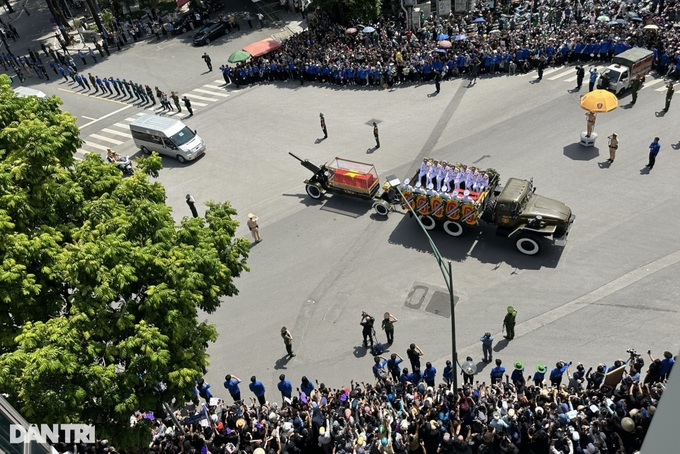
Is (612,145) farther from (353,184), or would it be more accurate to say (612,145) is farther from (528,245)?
(353,184)

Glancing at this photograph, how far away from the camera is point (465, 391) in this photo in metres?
13.4

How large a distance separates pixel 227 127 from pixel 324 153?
7.06 metres

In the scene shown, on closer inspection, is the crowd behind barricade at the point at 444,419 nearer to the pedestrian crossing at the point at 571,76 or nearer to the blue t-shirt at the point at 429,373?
the blue t-shirt at the point at 429,373

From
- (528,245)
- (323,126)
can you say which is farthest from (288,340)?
(323,126)

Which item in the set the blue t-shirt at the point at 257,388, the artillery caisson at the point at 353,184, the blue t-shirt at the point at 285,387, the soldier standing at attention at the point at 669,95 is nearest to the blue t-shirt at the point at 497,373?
the blue t-shirt at the point at 285,387

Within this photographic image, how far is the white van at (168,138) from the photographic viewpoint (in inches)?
1105

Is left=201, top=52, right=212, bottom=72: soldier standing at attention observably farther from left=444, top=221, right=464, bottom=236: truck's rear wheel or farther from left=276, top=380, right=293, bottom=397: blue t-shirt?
left=276, top=380, right=293, bottom=397: blue t-shirt

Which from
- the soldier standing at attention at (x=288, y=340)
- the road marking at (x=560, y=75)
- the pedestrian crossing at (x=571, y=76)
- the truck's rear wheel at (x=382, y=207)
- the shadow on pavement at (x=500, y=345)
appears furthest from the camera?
the road marking at (x=560, y=75)

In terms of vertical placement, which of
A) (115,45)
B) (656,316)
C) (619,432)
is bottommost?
(656,316)

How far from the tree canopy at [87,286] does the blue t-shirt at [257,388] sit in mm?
2377

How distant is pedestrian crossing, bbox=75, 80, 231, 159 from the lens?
103ft

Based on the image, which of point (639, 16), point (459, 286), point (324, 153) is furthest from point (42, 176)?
point (639, 16)

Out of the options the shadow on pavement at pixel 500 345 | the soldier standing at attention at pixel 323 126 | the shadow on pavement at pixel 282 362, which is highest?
the soldier standing at attention at pixel 323 126

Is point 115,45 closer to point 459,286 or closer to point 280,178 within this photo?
point 280,178
